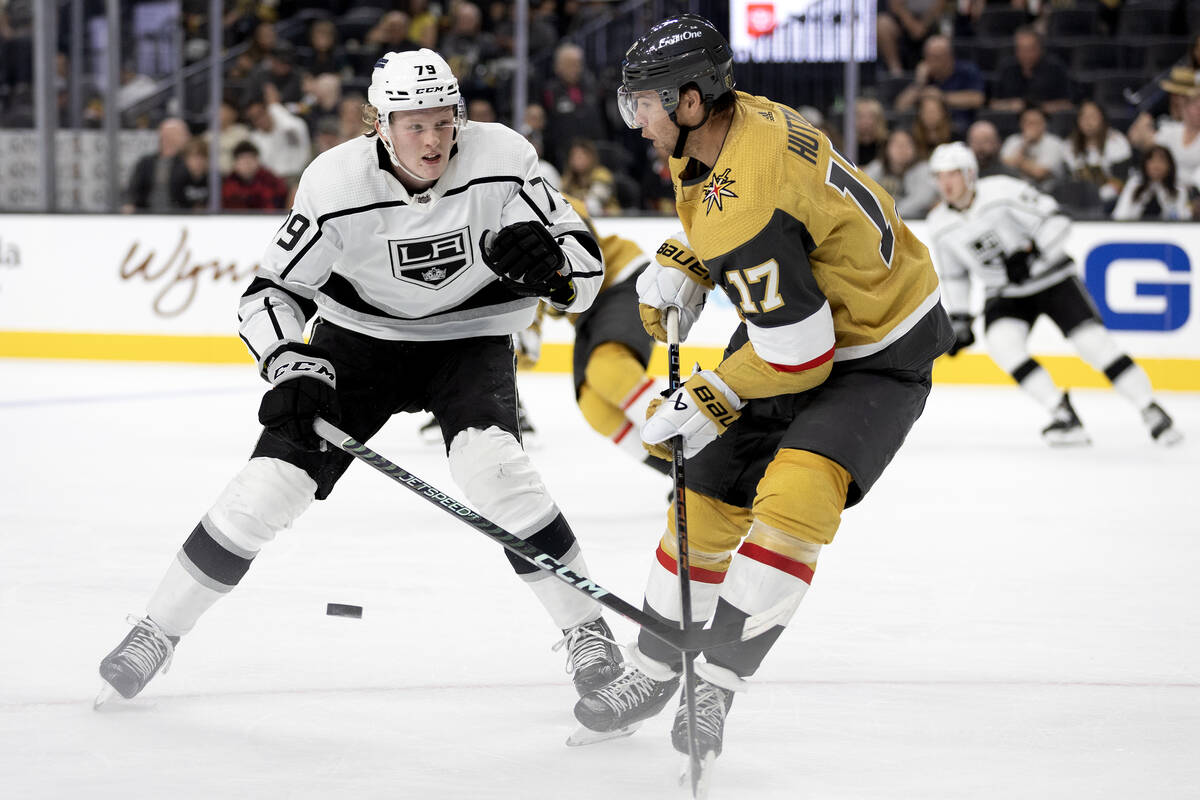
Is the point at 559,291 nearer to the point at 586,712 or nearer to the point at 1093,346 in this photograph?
the point at 586,712

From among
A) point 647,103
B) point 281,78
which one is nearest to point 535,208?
point 647,103

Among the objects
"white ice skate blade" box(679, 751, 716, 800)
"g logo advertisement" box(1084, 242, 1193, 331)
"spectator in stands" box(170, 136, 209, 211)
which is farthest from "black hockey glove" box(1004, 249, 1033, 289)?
"spectator in stands" box(170, 136, 209, 211)

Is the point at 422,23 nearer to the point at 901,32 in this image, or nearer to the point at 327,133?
the point at 327,133

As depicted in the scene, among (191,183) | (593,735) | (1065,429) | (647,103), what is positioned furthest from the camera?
(191,183)

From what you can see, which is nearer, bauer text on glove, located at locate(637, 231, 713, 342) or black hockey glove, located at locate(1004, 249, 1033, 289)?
bauer text on glove, located at locate(637, 231, 713, 342)

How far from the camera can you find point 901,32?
29.6 ft

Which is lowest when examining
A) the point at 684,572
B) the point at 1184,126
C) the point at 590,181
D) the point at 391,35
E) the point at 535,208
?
the point at 590,181

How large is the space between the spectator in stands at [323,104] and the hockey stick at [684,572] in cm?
711

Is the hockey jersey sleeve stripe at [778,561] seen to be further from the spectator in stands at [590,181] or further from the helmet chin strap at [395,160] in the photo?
the spectator in stands at [590,181]

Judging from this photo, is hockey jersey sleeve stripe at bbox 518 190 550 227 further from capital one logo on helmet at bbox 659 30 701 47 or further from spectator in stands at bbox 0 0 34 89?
A: spectator in stands at bbox 0 0 34 89

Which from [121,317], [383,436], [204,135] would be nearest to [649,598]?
[383,436]

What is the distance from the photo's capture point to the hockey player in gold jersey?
2080 mm

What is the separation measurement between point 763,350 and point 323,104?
756 centimetres

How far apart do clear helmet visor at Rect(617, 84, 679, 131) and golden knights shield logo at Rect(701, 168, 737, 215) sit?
0.44ft
